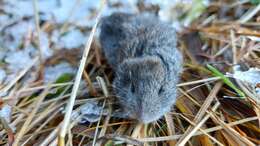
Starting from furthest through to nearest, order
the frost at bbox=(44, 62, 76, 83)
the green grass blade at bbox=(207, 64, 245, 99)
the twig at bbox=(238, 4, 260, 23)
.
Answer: the twig at bbox=(238, 4, 260, 23) < the frost at bbox=(44, 62, 76, 83) < the green grass blade at bbox=(207, 64, 245, 99)

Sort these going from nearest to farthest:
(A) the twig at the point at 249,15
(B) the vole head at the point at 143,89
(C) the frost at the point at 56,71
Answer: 1. (B) the vole head at the point at 143,89
2. (C) the frost at the point at 56,71
3. (A) the twig at the point at 249,15

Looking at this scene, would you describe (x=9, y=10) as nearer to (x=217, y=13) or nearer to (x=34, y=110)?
(x=34, y=110)

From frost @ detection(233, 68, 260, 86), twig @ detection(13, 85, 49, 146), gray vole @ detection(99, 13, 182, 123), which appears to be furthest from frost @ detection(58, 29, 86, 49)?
frost @ detection(233, 68, 260, 86)

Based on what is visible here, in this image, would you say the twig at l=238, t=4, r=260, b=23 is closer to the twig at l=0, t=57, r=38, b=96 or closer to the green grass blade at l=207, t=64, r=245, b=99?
the green grass blade at l=207, t=64, r=245, b=99

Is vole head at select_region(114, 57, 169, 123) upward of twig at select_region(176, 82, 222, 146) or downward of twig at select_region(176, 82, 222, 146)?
upward

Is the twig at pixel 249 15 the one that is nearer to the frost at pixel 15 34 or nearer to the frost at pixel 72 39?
the frost at pixel 72 39

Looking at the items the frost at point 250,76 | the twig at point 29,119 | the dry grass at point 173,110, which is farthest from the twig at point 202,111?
the twig at point 29,119
